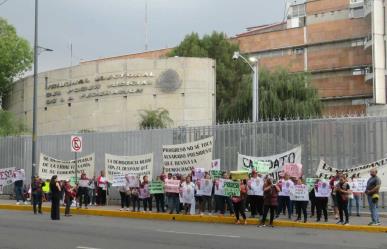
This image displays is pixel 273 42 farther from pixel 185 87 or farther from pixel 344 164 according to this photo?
pixel 344 164

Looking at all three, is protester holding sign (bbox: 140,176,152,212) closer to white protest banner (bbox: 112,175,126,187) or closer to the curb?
the curb

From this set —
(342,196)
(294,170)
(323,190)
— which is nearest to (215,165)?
(294,170)

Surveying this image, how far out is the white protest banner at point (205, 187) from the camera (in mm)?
22016

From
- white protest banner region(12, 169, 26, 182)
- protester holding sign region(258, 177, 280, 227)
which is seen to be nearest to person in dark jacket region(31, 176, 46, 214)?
white protest banner region(12, 169, 26, 182)

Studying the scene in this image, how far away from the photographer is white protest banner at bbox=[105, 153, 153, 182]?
83.7 ft

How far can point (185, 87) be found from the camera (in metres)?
47.5

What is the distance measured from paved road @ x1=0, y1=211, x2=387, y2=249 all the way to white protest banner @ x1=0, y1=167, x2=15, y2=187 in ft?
37.1

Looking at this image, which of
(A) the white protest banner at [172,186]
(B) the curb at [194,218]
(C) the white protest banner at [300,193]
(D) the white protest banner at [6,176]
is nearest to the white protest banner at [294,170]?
(C) the white protest banner at [300,193]

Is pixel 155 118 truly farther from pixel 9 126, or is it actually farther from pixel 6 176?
pixel 6 176

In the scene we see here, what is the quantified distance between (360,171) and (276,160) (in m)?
3.11

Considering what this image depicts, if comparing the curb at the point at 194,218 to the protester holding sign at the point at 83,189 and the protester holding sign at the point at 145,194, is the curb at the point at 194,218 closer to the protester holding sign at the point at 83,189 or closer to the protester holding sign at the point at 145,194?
the protester holding sign at the point at 83,189

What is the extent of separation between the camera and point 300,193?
1966 centimetres

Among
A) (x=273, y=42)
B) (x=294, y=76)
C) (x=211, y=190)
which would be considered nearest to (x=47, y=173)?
(x=211, y=190)

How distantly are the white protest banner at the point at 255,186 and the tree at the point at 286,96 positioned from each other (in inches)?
1070
